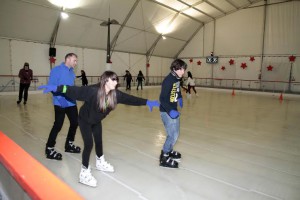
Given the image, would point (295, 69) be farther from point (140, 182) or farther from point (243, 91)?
point (140, 182)

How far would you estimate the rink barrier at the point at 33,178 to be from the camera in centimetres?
158

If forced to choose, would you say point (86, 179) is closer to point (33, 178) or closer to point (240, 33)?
point (33, 178)

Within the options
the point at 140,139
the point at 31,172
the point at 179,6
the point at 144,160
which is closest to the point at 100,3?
the point at 179,6

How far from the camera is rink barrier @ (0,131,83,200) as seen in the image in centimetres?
158

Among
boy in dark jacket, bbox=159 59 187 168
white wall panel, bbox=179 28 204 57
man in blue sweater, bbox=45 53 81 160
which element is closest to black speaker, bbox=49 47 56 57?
man in blue sweater, bbox=45 53 81 160

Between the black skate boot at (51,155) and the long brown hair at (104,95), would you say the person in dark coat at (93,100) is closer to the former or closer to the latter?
the long brown hair at (104,95)

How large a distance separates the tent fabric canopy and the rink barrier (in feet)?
37.1

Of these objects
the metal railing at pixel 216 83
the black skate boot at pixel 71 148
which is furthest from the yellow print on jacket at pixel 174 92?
the metal railing at pixel 216 83

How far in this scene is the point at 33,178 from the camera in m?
1.79

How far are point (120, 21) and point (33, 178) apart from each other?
14832 millimetres

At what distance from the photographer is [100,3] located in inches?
516

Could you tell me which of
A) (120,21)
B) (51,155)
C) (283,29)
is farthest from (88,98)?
(283,29)

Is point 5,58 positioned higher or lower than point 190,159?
higher

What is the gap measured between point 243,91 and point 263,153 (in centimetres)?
1382
